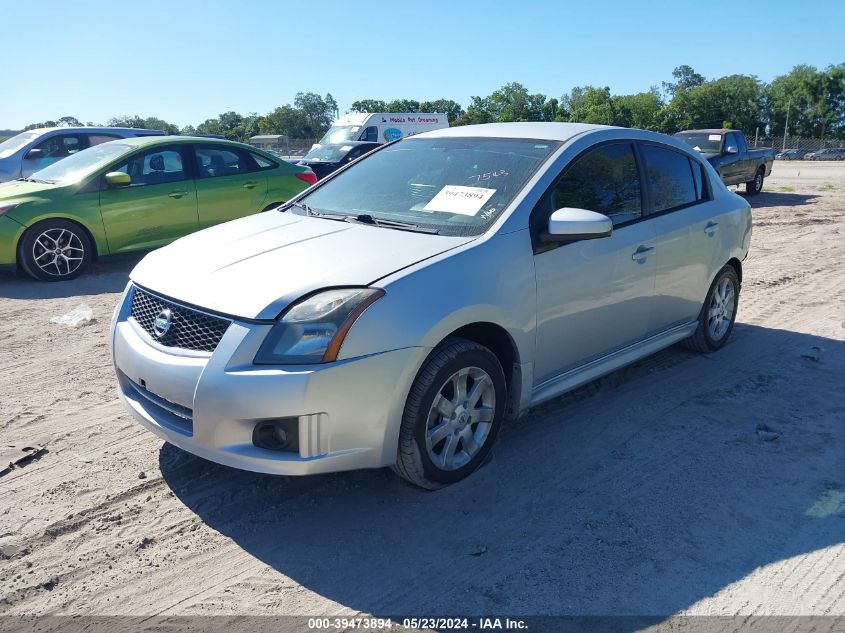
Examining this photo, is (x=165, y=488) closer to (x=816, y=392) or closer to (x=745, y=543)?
(x=745, y=543)

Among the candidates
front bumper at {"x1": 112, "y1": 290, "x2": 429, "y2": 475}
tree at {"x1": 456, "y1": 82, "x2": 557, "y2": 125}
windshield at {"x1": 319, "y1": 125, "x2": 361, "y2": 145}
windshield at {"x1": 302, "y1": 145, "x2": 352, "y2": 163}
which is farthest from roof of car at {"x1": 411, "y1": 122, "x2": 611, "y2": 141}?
tree at {"x1": 456, "y1": 82, "x2": 557, "y2": 125}

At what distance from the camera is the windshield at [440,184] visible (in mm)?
3826

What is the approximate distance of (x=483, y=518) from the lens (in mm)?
3299

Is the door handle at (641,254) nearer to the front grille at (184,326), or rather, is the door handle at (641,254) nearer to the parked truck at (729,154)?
the front grille at (184,326)

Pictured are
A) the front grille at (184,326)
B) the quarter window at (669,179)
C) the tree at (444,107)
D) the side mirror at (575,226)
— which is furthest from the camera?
the tree at (444,107)

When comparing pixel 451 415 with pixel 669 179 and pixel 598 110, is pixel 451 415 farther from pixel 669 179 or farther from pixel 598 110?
pixel 598 110

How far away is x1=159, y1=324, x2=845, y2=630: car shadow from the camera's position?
2826 mm

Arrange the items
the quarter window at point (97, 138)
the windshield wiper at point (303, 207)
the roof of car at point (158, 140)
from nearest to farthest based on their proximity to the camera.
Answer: the windshield wiper at point (303, 207)
the roof of car at point (158, 140)
the quarter window at point (97, 138)

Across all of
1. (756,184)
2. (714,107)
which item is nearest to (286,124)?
(714,107)

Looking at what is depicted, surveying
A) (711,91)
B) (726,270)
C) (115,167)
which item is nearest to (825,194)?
(726,270)

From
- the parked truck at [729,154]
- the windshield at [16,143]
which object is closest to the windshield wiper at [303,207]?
the windshield at [16,143]

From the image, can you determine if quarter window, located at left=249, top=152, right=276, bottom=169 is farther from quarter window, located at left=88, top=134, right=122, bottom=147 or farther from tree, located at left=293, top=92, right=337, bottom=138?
tree, located at left=293, top=92, right=337, bottom=138

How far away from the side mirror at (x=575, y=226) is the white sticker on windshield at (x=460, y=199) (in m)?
0.40

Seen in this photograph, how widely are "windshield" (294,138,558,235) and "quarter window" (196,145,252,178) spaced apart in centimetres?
472
